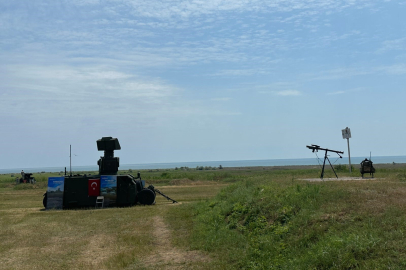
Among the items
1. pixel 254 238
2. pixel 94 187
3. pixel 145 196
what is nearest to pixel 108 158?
pixel 94 187

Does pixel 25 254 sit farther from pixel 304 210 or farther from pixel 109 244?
pixel 304 210

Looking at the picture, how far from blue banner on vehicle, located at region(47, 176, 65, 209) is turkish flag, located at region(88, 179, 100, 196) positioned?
5.49ft

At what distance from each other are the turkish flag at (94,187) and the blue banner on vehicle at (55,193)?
1.67 meters

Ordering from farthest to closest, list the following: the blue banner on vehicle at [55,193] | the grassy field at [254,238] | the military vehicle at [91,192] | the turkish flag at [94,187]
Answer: the turkish flag at [94,187] → the military vehicle at [91,192] → the blue banner on vehicle at [55,193] → the grassy field at [254,238]

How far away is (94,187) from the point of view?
2608 cm

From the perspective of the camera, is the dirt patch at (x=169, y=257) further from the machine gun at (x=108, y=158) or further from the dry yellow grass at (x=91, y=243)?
the machine gun at (x=108, y=158)

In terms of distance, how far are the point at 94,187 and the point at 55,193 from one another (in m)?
2.39

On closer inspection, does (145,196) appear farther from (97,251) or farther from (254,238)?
(254,238)

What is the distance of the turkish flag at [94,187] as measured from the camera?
2600cm

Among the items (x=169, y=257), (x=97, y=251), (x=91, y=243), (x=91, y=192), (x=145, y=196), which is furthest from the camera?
(x=145, y=196)

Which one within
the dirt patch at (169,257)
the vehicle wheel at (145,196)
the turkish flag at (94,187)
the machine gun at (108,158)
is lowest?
the dirt patch at (169,257)

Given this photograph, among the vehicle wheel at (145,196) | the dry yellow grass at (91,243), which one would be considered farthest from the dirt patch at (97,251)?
the vehicle wheel at (145,196)

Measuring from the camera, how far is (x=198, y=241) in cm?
1296

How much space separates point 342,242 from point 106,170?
21.0 m
